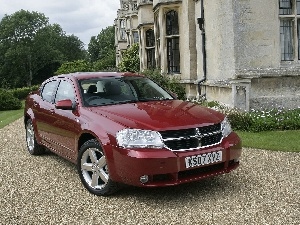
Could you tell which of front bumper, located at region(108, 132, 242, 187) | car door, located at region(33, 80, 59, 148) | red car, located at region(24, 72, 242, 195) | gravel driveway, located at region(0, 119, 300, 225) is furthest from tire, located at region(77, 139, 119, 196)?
car door, located at region(33, 80, 59, 148)

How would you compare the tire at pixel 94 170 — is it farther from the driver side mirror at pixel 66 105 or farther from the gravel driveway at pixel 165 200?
the driver side mirror at pixel 66 105

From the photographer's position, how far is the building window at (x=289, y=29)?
10.9 metres

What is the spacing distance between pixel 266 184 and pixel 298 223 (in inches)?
52.7

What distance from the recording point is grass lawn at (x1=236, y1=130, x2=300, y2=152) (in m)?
7.45

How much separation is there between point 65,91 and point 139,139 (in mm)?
2249

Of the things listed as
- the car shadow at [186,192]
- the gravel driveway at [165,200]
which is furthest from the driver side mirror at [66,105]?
the car shadow at [186,192]

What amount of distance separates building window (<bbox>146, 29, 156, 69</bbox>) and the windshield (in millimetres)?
13741

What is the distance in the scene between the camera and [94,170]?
16.6 ft

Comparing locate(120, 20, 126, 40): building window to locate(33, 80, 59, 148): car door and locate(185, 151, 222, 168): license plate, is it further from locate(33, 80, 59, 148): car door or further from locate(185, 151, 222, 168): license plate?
locate(185, 151, 222, 168): license plate

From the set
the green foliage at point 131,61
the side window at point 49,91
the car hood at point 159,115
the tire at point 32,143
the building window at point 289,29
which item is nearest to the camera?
the car hood at point 159,115

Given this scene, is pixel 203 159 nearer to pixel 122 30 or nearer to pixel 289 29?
pixel 289 29

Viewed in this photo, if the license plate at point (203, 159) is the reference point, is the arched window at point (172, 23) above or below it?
above

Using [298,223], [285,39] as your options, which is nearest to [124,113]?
[298,223]

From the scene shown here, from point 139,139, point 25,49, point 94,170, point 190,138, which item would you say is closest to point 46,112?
point 94,170
